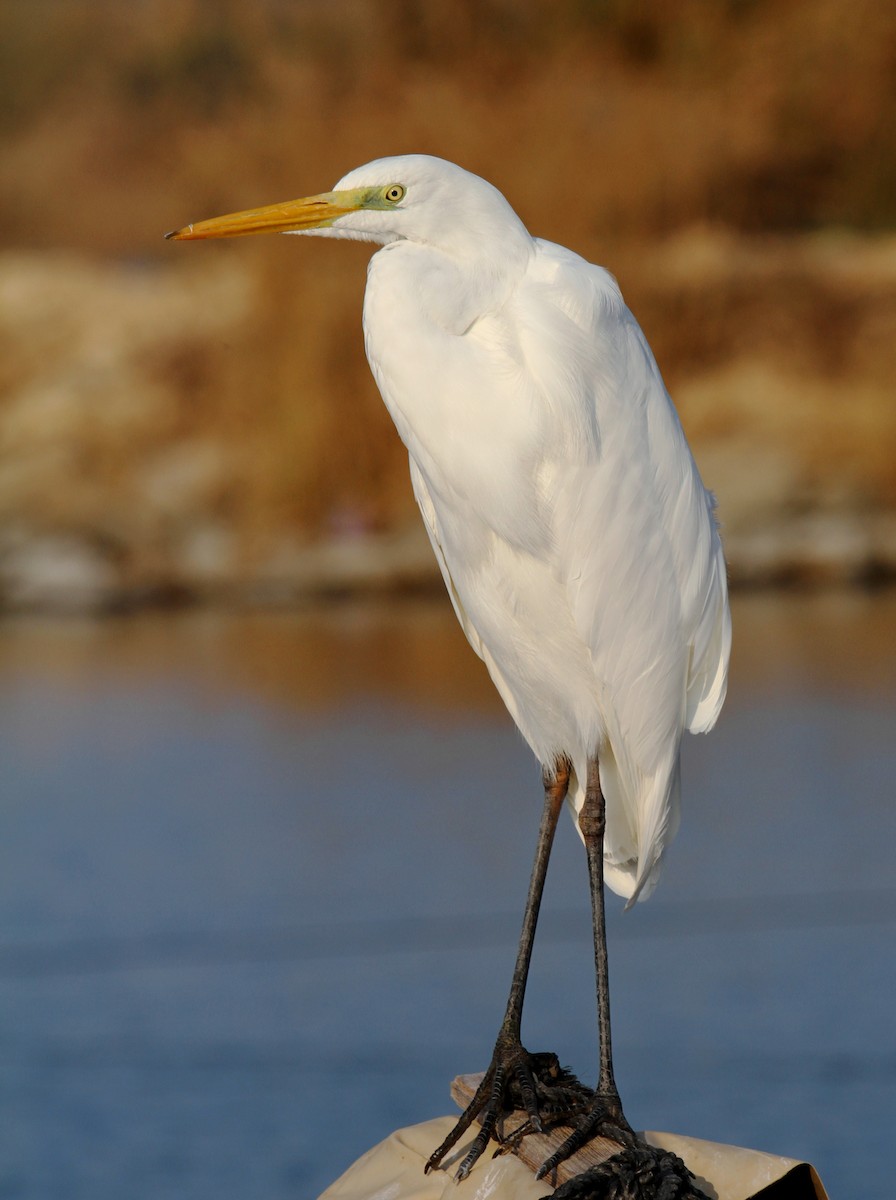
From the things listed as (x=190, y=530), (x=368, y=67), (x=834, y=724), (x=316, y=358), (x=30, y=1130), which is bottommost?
(x=30, y=1130)

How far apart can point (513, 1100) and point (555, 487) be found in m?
0.67

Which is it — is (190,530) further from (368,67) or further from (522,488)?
(522,488)

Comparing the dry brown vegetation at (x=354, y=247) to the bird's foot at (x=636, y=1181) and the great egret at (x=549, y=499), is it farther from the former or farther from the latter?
the bird's foot at (x=636, y=1181)

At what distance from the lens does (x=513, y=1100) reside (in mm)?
1890

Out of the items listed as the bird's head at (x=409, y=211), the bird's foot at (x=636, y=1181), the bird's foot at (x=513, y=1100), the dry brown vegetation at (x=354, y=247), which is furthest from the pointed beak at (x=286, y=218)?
the dry brown vegetation at (x=354, y=247)

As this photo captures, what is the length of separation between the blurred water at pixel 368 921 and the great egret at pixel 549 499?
1136 millimetres

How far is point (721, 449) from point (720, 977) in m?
4.88

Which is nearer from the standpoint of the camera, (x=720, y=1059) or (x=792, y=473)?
(x=720, y=1059)

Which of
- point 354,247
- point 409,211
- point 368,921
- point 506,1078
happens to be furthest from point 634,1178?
point 354,247

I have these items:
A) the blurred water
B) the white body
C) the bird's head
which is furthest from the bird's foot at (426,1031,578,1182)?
the blurred water

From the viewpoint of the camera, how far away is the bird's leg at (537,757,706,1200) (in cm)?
166

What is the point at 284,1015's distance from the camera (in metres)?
3.73

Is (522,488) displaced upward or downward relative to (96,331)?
downward

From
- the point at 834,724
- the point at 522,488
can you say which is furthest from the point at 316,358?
the point at 522,488
